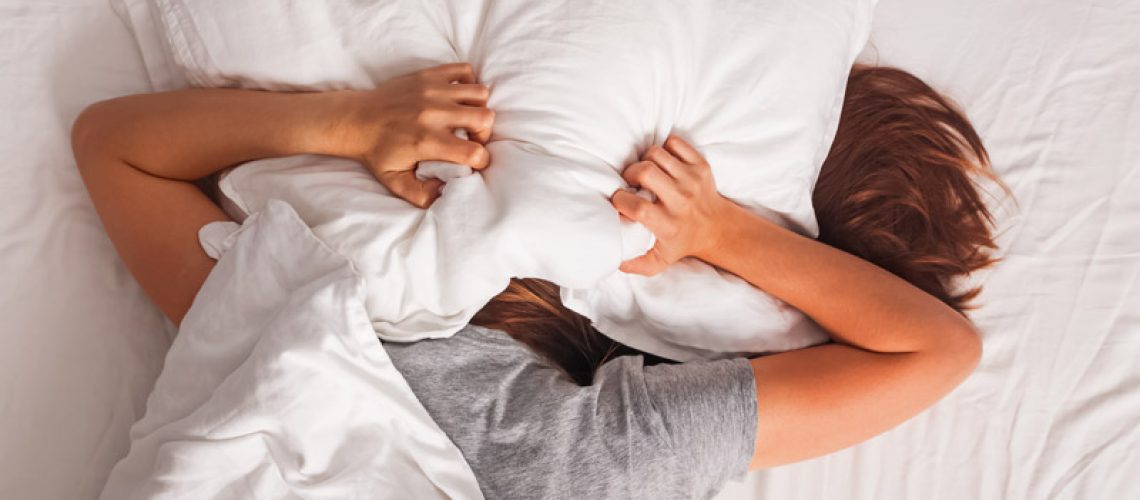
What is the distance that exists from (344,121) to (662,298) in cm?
38

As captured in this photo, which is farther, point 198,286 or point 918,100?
point 918,100

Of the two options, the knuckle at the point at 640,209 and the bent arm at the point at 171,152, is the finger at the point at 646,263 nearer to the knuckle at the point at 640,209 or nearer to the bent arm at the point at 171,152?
the knuckle at the point at 640,209

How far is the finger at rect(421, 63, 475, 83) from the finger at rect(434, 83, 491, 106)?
0.04 feet

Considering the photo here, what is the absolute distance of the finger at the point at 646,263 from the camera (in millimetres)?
982

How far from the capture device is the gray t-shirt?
873 mm

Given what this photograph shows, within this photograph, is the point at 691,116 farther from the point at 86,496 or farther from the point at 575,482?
the point at 86,496

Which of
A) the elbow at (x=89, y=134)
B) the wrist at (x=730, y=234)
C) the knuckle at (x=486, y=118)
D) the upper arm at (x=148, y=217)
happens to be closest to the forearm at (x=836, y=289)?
the wrist at (x=730, y=234)

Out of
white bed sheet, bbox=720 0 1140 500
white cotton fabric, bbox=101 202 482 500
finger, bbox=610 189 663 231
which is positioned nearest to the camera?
white cotton fabric, bbox=101 202 482 500

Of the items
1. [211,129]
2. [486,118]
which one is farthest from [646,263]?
[211,129]

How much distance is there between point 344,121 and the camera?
37.9 inches

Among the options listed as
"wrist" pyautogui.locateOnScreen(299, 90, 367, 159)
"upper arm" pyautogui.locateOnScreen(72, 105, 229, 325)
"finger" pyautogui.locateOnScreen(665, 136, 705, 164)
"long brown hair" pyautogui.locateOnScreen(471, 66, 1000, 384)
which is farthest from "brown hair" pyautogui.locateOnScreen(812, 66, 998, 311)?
"upper arm" pyautogui.locateOnScreen(72, 105, 229, 325)

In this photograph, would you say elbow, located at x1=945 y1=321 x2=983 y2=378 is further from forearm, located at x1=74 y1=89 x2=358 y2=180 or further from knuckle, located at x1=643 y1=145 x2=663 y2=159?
forearm, located at x1=74 y1=89 x2=358 y2=180

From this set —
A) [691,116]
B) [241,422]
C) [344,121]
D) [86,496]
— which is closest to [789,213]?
[691,116]

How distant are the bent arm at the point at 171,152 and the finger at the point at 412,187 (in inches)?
3.3
